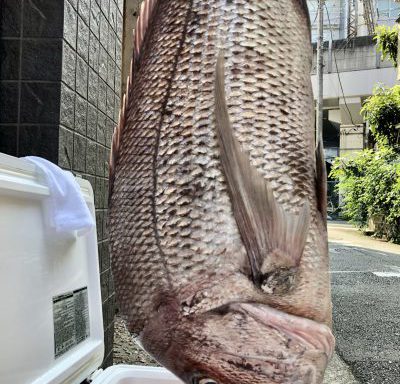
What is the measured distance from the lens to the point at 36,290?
1.27 meters

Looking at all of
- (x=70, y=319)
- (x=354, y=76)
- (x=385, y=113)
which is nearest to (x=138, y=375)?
(x=70, y=319)

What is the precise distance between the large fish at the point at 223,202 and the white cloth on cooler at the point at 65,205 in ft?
1.97

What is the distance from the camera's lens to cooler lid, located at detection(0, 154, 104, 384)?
1146mm

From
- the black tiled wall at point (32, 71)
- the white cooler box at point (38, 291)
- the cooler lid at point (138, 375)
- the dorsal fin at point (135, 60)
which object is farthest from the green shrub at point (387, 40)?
the dorsal fin at point (135, 60)

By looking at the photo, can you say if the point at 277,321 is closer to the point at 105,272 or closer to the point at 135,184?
the point at 135,184

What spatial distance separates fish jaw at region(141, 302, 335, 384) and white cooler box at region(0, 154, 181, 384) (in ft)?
1.97

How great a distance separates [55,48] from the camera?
6.48ft

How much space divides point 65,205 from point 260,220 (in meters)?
0.84

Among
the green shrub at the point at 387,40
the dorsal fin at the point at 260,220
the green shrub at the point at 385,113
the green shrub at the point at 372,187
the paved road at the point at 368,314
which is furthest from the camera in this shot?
the green shrub at the point at 372,187

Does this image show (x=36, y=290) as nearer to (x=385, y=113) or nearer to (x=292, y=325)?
(x=292, y=325)

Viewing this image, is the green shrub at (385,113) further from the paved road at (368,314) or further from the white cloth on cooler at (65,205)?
the white cloth on cooler at (65,205)

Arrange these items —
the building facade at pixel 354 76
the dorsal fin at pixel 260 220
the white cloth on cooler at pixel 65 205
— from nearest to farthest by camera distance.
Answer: the dorsal fin at pixel 260 220 → the white cloth on cooler at pixel 65 205 → the building facade at pixel 354 76

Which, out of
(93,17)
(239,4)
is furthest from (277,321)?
(93,17)

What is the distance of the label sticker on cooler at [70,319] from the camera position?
1.42 meters
